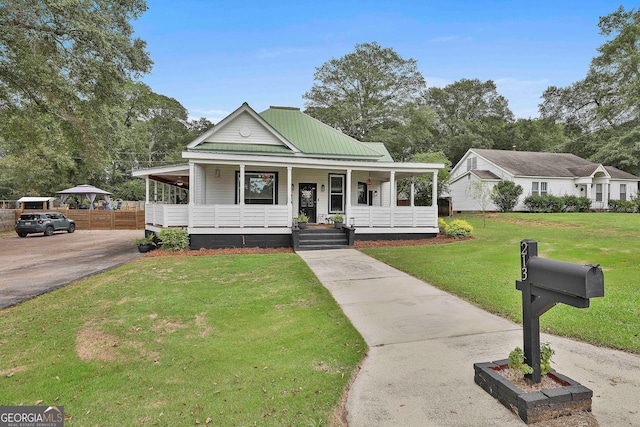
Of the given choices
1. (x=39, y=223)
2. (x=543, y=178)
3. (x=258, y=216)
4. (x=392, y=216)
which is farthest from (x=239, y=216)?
(x=543, y=178)

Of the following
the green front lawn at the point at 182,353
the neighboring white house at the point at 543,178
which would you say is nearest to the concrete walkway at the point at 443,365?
the green front lawn at the point at 182,353

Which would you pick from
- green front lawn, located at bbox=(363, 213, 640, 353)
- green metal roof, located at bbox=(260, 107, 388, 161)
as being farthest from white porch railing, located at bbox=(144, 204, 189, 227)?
green front lawn, located at bbox=(363, 213, 640, 353)

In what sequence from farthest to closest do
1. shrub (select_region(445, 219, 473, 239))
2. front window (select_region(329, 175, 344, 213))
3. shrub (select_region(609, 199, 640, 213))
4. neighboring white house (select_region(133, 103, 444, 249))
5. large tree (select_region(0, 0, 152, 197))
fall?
shrub (select_region(609, 199, 640, 213)), front window (select_region(329, 175, 344, 213)), shrub (select_region(445, 219, 473, 239)), neighboring white house (select_region(133, 103, 444, 249)), large tree (select_region(0, 0, 152, 197))

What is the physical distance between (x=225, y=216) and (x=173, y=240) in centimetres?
202

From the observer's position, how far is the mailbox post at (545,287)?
2209 millimetres

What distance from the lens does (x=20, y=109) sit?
47.5ft

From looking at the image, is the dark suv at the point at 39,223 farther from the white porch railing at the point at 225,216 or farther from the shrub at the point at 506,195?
the shrub at the point at 506,195

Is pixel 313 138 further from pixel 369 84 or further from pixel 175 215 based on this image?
pixel 369 84

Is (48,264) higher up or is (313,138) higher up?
(313,138)

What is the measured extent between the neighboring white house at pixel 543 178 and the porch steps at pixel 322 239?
15569mm

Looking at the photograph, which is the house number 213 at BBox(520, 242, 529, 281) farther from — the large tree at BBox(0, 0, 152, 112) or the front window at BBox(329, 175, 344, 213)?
the large tree at BBox(0, 0, 152, 112)

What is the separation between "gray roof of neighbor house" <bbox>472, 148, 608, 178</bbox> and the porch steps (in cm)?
1917

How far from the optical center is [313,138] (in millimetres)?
17156

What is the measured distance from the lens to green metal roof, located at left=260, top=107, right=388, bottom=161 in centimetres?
1636
